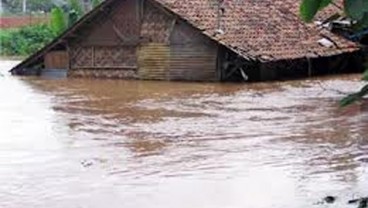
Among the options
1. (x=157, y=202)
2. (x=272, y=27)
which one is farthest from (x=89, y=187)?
(x=272, y=27)

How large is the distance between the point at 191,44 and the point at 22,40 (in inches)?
868

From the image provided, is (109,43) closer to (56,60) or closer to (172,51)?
(56,60)

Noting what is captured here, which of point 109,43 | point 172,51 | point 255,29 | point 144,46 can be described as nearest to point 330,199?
point 172,51

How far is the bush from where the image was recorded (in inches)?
1847

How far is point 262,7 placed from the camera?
30.2 m

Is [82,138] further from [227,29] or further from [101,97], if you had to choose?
[227,29]

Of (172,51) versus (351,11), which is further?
(172,51)

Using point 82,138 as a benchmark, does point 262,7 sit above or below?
above

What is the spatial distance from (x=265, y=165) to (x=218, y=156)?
1.00 meters

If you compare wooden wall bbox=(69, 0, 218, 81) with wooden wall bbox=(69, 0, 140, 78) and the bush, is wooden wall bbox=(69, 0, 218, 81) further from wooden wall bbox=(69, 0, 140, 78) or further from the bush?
the bush

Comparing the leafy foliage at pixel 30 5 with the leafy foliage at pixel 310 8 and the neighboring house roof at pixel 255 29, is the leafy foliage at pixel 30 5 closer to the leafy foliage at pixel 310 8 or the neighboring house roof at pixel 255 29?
the neighboring house roof at pixel 255 29

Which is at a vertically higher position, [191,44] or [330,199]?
[191,44]

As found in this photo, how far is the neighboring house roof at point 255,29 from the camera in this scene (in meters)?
26.5

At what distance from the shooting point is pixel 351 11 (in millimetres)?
3020
